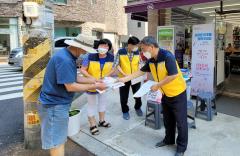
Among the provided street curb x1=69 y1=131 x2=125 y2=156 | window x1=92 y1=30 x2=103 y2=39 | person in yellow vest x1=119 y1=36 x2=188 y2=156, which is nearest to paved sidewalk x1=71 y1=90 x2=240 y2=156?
street curb x1=69 y1=131 x2=125 y2=156

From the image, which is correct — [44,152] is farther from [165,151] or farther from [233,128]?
[233,128]

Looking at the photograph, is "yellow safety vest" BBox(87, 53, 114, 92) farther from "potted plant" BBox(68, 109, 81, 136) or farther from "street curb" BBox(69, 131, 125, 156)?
"street curb" BBox(69, 131, 125, 156)

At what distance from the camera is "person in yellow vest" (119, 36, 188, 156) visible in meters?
3.23

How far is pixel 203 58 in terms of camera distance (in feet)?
19.8

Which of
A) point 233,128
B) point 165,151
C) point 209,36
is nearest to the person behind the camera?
point 165,151

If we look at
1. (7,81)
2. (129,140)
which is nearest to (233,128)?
(129,140)

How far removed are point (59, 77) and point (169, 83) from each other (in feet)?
4.80

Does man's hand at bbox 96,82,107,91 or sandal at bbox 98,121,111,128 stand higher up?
man's hand at bbox 96,82,107,91

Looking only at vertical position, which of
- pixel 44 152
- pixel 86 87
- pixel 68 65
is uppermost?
pixel 68 65

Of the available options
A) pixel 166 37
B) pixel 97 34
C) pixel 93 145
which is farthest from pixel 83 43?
pixel 97 34

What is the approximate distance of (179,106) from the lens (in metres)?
3.40

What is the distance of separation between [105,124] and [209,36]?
3177mm

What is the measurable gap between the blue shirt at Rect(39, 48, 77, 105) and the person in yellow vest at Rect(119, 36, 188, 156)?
1.06 metres

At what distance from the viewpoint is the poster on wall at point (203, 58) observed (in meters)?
5.84
